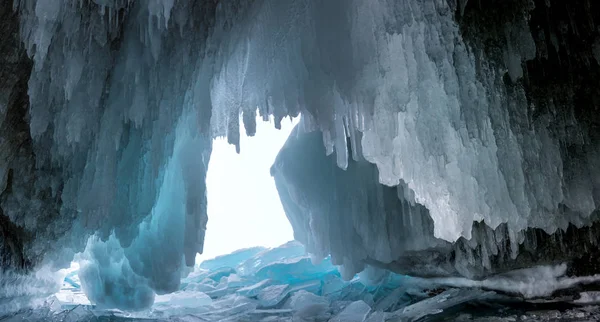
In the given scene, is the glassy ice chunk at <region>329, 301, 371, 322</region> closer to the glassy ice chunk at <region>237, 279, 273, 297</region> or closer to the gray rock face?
the gray rock face

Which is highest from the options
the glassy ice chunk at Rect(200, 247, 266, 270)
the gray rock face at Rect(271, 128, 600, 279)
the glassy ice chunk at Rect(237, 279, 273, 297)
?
the gray rock face at Rect(271, 128, 600, 279)

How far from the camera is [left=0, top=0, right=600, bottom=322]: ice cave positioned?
4.00 m

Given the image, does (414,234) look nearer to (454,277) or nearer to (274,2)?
(454,277)

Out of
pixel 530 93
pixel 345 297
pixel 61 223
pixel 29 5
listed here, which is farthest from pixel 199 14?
pixel 345 297

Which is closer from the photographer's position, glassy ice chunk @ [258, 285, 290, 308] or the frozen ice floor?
the frozen ice floor

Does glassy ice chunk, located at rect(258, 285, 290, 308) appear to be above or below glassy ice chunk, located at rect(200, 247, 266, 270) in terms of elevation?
below

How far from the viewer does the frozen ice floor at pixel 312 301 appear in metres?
5.72

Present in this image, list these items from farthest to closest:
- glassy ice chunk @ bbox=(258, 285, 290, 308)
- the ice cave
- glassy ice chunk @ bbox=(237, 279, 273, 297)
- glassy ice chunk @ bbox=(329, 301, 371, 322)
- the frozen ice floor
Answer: glassy ice chunk @ bbox=(237, 279, 273, 297)
glassy ice chunk @ bbox=(258, 285, 290, 308)
glassy ice chunk @ bbox=(329, 301, 371, 322)
the frozen ice floor
the ice cave

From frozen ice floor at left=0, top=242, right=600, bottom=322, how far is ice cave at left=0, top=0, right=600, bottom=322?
10 cm

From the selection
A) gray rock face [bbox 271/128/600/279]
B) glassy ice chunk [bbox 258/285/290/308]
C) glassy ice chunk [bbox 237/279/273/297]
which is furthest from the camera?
glassy ice chunk [bbox 237/279/273/297]

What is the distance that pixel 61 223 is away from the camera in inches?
245

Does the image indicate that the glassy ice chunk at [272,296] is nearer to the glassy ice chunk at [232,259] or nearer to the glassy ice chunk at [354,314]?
the glassy ice chunk at [354,314]

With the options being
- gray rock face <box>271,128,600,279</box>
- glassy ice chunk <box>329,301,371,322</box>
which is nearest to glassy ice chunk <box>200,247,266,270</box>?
gray rock face <box>271,128,600,279</box>

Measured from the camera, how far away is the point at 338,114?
474 centimetres
